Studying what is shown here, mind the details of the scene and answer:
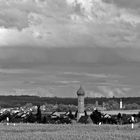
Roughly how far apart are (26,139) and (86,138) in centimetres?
420

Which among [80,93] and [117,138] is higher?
[80,93]

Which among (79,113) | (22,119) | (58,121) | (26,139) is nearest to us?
(26,139)

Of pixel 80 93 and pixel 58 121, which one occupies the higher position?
pixel 80 93

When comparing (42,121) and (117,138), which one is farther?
(42,121)

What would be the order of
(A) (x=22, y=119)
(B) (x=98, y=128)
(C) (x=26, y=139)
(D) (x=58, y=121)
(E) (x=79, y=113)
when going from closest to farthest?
(C) (x=26, y=139)
(B) (x=98, y=128)
(D) (x=58, y=121)
(A) (x=22, y=119)
(E) (x=79, y=113)

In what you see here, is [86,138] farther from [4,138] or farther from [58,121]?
[58,121]

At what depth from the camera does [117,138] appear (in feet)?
120

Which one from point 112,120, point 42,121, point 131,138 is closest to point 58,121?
point 42,121

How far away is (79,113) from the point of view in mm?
86125

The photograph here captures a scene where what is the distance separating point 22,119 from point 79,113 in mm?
15248

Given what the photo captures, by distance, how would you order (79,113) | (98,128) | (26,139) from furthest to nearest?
(79,113)
(98,128)
(26,139)

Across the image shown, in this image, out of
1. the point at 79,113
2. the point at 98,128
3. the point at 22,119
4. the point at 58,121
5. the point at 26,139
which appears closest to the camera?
the point at 26,139

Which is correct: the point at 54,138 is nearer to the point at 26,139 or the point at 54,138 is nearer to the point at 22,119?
the point at 26,139

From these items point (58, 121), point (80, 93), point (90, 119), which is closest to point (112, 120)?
point (90, 119)
